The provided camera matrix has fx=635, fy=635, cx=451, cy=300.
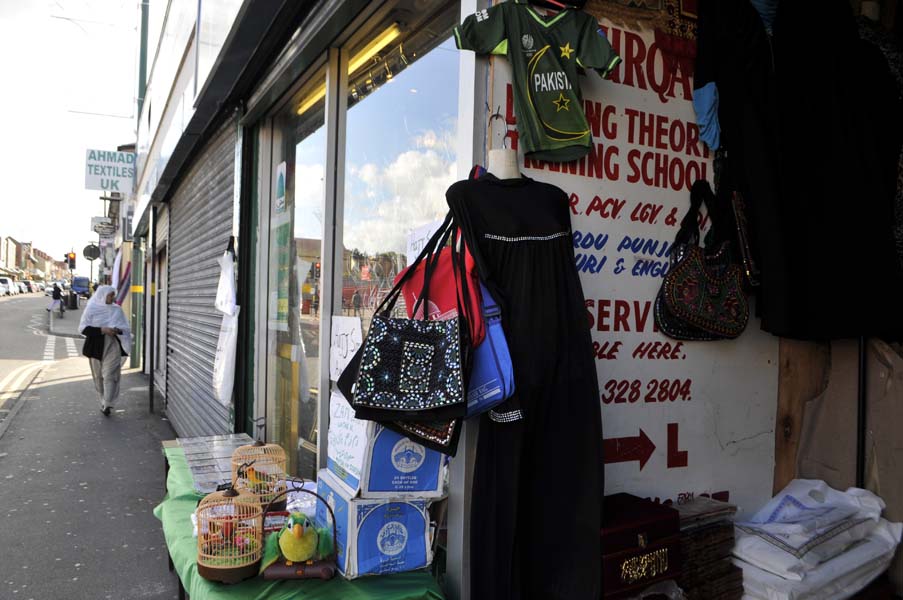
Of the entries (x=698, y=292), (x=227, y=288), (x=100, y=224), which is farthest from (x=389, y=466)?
(x=100, y=224)

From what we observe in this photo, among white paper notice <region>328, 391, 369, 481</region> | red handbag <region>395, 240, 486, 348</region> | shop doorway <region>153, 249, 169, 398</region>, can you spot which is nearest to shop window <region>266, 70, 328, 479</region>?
white paper notice <region>328, 391, 369, 481</region>

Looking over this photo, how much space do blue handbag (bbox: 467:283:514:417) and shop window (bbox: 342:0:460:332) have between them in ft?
3.57

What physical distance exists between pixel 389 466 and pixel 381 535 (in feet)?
0.84

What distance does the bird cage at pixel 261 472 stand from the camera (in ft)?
10.3

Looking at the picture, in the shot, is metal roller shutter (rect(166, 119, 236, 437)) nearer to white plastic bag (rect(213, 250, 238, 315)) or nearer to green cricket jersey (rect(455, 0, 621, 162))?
white plastic bag (rect(213, 250, 238, 315))

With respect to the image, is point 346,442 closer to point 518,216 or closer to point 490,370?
point 490,370

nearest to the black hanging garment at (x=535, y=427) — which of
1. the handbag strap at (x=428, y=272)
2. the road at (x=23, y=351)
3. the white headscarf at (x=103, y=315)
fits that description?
the handbag strap at (x=428, y=272)

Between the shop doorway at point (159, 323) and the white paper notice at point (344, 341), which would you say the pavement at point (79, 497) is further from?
the white paper notice at point (344, 341)

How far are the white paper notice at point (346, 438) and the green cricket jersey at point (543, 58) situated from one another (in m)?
1.23

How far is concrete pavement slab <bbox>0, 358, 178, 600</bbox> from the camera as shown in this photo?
4.09 metres

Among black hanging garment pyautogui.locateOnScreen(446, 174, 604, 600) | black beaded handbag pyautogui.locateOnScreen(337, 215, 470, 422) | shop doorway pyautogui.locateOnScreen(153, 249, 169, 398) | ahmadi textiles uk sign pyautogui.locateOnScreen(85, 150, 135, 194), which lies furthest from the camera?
ahmadi textiles uk sign pyautogui.locateOnScreen(85, 150, 135, 194)

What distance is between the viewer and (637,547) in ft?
7.35

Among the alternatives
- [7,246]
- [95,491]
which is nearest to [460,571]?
[95,491]

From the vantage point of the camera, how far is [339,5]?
10.4ft
